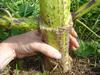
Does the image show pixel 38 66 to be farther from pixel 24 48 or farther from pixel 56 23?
pixel 56 23

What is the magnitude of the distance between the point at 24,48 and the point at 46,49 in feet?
0.40

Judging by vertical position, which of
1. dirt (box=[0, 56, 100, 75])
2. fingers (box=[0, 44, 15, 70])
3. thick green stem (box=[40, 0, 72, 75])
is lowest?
dirt (box=[0, 56, 100, 75])

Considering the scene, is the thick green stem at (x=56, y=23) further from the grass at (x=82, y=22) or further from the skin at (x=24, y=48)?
the grass at (x=82, y=22)

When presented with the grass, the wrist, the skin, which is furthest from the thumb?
the grass

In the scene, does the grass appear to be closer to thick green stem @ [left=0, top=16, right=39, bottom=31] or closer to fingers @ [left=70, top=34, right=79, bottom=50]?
fingers @ [left=70, top=34, right=79, bottom=50]

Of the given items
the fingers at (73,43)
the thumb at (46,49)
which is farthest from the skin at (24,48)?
the fingers at (73,43)

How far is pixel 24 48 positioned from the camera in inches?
55.2

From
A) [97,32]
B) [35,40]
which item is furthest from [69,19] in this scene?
[97,32]

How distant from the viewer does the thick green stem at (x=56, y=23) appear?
4.14 feet

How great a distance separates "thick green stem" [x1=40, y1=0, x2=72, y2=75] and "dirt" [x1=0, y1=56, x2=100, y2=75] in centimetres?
15

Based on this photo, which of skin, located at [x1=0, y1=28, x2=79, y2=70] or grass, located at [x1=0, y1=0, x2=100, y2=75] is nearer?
skin, located at [x1=0, y1=28, x2=79, y2=70]

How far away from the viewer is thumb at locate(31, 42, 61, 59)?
1.35 meters

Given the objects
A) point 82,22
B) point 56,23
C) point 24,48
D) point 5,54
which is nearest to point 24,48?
point 24,48

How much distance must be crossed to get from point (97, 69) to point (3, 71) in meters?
0.52
